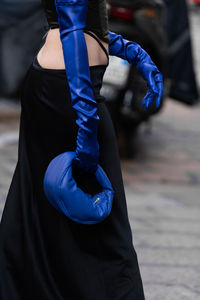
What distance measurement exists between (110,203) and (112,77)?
3.35m

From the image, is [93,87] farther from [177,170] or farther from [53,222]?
[177,170]

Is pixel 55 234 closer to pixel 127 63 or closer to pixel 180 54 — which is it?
pixel 127 63

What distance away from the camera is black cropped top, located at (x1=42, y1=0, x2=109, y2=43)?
2.18m

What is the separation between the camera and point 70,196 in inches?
84.0

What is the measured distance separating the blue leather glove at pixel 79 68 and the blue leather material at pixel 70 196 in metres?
0.10

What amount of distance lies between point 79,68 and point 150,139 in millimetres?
5305

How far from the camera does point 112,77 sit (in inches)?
217

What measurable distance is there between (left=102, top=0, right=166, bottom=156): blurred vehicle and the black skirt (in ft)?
10.4

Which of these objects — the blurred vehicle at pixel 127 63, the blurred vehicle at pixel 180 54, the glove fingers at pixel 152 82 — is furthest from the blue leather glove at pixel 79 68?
the blurred vehicle at pixel 180 54

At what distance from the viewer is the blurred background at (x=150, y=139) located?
3645mm

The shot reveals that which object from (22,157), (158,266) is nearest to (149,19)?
(158,266)

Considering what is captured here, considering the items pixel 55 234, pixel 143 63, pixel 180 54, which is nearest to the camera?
pixel 55 234

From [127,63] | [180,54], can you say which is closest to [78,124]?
[127,63]

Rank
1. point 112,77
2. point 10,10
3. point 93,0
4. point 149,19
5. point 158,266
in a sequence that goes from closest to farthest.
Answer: point 93,0
point 158,266
point 112,77
point 149,19
point 10,10
